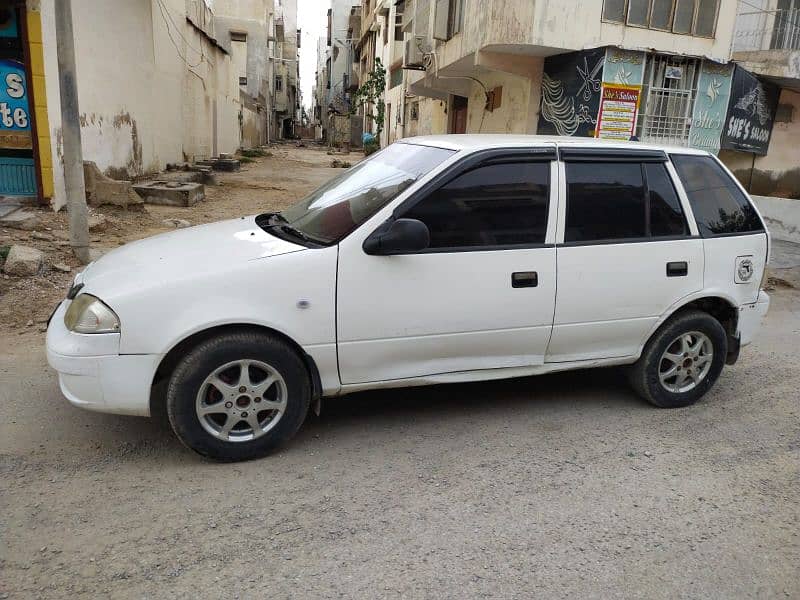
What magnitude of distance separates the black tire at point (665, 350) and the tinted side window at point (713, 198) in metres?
0.59

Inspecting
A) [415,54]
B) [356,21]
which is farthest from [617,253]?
[356,21]

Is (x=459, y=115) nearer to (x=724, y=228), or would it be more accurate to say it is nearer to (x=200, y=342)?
(x=724, y=228)

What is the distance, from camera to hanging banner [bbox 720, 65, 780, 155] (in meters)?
12.3

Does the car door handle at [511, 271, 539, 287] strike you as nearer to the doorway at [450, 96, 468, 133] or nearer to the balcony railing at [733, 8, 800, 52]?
the balcony railing at [733, 8, 800, 52]

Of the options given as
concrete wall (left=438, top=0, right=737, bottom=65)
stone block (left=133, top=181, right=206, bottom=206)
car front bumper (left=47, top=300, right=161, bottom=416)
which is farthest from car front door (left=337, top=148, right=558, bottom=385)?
stone block (left=133, top=181, right=206, bottom=206)

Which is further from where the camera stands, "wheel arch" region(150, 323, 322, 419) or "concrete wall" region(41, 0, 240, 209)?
"concrete wall" region(41, 0, 240, 209)

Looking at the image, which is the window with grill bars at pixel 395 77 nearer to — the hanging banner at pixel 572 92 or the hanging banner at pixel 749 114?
the hanging banner at pixel 572 92

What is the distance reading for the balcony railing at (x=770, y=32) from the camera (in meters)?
13.6

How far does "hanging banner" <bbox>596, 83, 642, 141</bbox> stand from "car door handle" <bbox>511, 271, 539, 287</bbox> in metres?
8.59

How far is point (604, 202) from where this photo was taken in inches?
153

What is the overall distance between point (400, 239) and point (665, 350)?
206 centimetres

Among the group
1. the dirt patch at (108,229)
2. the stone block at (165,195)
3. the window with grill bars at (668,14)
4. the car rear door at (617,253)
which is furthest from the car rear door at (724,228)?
the stone block at (165,195)

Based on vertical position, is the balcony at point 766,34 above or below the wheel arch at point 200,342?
above

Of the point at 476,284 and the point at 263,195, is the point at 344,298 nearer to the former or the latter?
the point at 476,284
